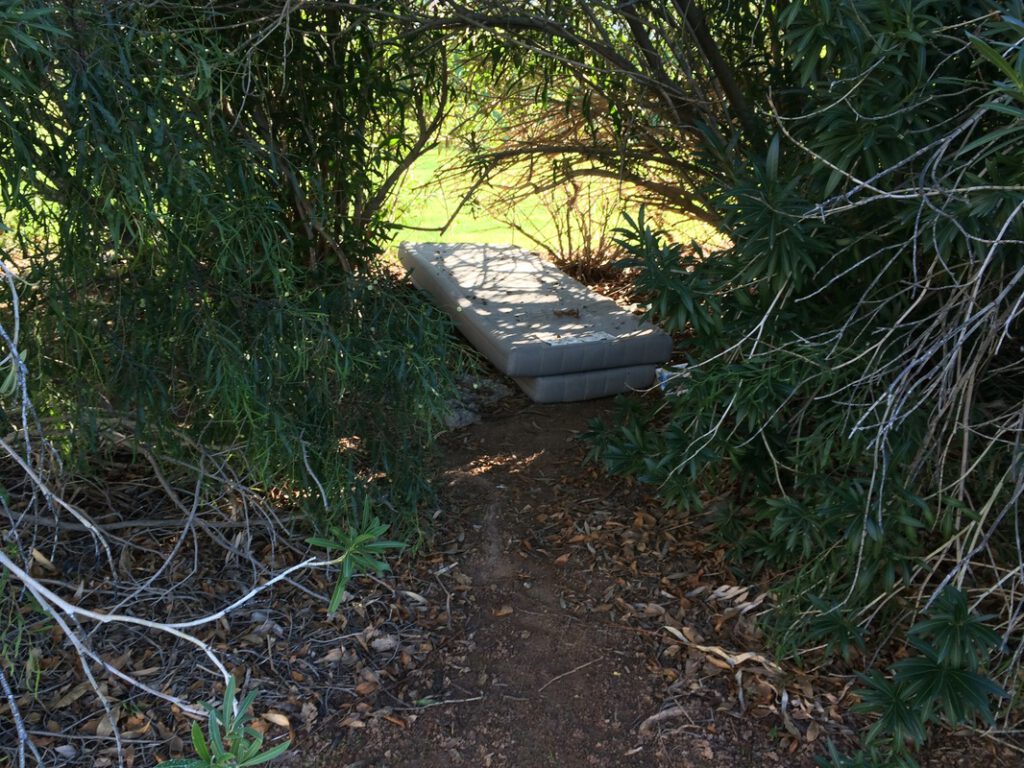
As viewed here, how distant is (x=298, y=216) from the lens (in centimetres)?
360

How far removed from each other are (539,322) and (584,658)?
2410mm

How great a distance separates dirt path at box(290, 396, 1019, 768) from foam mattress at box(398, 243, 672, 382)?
819 mm

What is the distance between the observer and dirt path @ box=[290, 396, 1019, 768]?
287cm

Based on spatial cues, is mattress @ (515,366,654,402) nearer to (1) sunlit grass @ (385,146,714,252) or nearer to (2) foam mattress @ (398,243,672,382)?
(2) foam mattress @ (398,243,672,382)

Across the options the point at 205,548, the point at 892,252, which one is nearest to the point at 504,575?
the point at 205,548

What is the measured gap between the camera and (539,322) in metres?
5.29

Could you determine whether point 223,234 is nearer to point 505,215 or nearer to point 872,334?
point 872,334

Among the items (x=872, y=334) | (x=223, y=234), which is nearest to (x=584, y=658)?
(x=872, y=334)

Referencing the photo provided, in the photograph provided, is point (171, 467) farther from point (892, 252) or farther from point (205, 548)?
point (892, 252)

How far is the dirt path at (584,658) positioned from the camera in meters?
2.87

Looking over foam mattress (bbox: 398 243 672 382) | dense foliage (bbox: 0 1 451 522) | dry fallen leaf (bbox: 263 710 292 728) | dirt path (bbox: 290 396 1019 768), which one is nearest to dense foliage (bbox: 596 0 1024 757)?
dirt path (bbox: 290 396 1019 768)

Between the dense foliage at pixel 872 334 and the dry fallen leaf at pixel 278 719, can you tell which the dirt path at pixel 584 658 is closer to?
the dry fallen leaf at pixel 278 719

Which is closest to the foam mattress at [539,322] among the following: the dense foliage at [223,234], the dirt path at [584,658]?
the dirt path at [584,658]

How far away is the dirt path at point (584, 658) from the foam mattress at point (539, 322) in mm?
819
